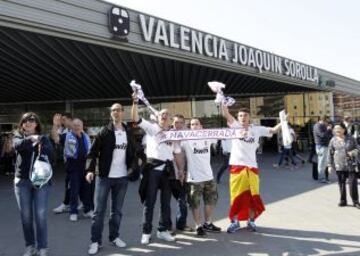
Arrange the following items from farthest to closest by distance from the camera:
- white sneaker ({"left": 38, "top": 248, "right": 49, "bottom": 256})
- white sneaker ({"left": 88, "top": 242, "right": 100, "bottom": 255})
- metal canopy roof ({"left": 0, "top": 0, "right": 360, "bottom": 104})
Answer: metal canopy roof ({"left": 0, "top": 0, "right": 360, "bottom": 104}) → white sneaker ({"left": 88, "top": 242, "right": 100, "bottom": 255}) → white sneaker ({"left": 38, "top": 248, "right": 49, "bottom": 256})

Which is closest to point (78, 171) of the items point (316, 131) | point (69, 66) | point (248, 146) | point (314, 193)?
point (248, 146)

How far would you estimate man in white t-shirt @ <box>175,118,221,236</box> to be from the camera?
6.26m

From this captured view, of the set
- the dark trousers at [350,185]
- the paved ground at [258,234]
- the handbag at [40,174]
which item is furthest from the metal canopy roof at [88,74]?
the dark trousers at [350,185]

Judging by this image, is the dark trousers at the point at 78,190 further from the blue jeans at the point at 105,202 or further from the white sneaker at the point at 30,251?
the white sneaker at the point at 30,251

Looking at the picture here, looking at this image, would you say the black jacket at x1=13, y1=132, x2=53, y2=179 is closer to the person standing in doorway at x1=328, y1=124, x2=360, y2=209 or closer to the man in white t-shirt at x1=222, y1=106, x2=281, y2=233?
the man in white t-shirt at x1=222, y1=106, x2=281, y2=233

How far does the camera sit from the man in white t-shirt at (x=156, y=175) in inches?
232

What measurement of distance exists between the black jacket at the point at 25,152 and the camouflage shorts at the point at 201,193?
2.07 metres

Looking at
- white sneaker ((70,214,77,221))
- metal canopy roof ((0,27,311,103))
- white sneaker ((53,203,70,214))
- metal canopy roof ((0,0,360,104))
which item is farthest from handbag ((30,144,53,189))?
metal canopy roof ((0,27,311,103))

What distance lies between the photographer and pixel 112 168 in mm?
5660

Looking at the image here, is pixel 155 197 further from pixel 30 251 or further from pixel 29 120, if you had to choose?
pixel 29 120

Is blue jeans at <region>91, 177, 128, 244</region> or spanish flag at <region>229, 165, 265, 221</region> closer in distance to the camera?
blue jeans at <region>91, 177, 128, 244</region>

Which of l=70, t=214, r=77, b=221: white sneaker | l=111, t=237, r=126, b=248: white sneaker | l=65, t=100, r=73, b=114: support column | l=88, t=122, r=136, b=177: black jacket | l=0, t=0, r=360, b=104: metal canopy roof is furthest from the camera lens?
l=65, t=100, r=73, b=114: support column

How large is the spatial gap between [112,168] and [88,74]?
1270 cm

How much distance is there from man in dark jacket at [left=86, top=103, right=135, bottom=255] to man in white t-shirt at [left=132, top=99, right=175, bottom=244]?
11.2 inches
